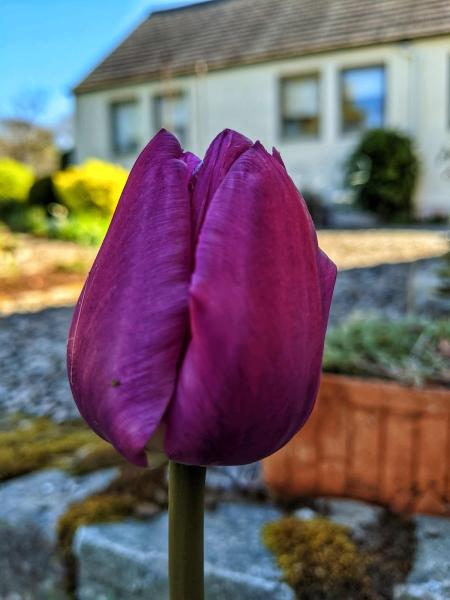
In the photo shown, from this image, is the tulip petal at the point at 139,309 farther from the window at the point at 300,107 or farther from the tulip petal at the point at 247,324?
the window at the point at 300,107

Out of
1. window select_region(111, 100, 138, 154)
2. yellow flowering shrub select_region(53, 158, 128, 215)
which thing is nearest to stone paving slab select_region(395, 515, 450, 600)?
yellow flowering shrub select_region(53, 158, 128, 215)

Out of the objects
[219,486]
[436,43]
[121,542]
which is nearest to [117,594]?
[121,542]

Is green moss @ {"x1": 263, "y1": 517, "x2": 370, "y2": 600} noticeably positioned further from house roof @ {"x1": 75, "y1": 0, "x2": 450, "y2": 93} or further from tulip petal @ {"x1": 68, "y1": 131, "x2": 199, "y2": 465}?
house roof @ {"x1": 75, "y1": 0, "x2": 450, "y2": 93}

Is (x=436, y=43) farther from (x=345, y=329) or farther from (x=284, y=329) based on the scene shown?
(x=284, y=329)

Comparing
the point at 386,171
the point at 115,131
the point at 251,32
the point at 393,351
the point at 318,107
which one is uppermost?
the point at 251,32

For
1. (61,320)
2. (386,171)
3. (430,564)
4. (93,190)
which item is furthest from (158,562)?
(386,171)

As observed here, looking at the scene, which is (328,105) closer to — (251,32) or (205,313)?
(251,32)
